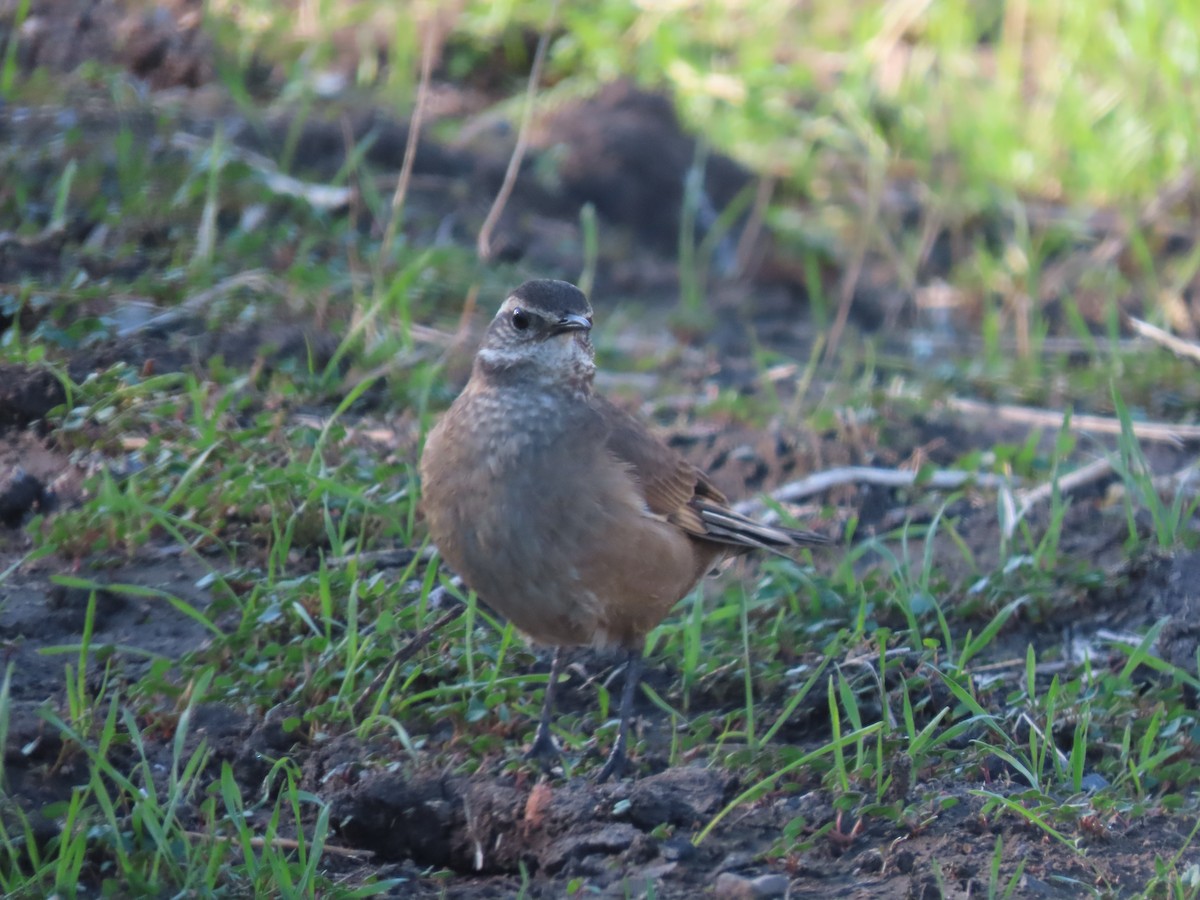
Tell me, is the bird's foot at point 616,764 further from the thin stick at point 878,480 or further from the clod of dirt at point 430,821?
the thin stick at point 878,480

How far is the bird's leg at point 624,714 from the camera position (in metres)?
4.19

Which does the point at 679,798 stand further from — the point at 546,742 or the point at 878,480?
the point at 878,480

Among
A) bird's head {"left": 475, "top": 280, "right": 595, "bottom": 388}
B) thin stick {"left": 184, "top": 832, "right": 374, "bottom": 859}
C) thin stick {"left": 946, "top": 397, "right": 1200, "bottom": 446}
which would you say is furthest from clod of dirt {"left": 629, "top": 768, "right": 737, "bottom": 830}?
thin stick {"left": 946, "top": 397, "right": 1200, "bottom": 446}

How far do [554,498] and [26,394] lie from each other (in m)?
2.18

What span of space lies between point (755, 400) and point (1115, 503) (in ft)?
5.39

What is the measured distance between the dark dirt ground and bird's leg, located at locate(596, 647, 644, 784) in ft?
0.38

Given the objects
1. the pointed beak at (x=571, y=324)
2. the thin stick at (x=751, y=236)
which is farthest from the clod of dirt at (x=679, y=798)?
the thin stick at (x=751, y=236)

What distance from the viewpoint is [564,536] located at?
414cm

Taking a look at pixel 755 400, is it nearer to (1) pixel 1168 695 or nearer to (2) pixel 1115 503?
(2) pixel 1115 503

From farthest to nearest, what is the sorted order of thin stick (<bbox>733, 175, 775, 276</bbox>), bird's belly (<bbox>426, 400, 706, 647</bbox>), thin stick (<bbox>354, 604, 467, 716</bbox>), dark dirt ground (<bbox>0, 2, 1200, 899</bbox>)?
1. thin stick (<bbox>733, 175, 775, 276</bbox>)
2. thin stick (<bbox>354, 604, 467, 716</bbox>)
3. bird's belly (<bbox>426, 400, 706, 647</bbox>)
4. dark dirt ground (<bbox>0, 2, 1200, 899</bbox>)

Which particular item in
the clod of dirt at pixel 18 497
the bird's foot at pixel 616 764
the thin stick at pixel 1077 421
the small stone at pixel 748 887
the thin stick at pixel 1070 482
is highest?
the clod of dirt at pixel 18 497

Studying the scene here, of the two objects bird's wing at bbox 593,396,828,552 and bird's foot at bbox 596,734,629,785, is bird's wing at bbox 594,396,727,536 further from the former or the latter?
bird's foot at bbox 596,734,629,785

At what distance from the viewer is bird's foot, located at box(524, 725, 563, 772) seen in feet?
14.0

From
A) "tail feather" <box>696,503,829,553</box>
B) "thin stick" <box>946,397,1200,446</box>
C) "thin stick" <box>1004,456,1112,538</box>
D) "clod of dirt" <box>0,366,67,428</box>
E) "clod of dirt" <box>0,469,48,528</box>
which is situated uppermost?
"clod of dirt" <box>0,366,67,428</box>
